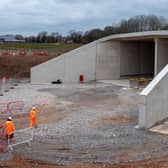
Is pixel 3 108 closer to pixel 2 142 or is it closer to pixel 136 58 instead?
pixel 2 142

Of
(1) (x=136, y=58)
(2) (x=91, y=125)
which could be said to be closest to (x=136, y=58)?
(1) (x=136, y=58)

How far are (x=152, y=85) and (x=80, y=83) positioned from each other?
17.9 metres

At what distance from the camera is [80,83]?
3183 cm

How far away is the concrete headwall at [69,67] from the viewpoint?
31.4m

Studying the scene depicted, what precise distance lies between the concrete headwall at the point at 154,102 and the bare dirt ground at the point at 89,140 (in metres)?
0.74

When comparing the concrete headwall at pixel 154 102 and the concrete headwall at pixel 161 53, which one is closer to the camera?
the concrete headwall at pixel 154 102

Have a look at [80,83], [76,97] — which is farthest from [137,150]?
[80,83]

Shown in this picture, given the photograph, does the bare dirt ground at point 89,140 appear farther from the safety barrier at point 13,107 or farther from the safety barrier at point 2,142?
the safety barrier at point 13,107

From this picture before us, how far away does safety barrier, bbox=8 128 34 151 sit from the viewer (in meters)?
11.4

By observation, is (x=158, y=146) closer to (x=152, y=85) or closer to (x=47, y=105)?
(x=152, y=85)

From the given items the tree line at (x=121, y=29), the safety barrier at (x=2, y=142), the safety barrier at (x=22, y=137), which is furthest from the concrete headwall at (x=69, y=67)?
the tree line at (x=121, y=29)

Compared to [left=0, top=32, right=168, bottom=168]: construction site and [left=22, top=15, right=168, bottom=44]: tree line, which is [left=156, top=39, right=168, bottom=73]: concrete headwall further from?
[left=22, top=15, right=168, bottom=44]: tree line

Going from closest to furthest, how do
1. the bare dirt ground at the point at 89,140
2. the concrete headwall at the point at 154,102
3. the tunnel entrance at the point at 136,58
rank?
the bare dirt ground at the point at 89,140
the concrete headwall at the point at 154,102
the tunnel entrance at the point at 136,58

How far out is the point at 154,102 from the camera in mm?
14367
